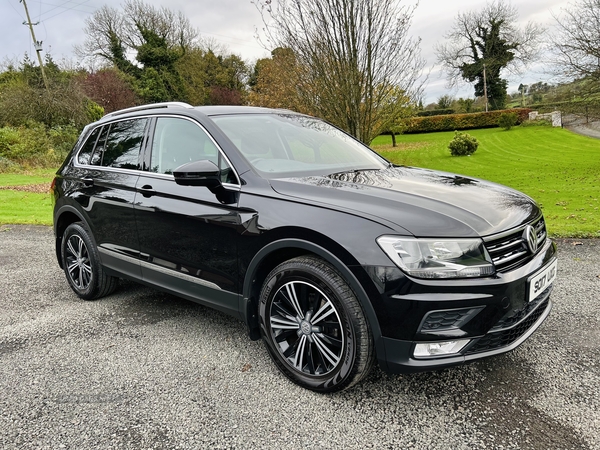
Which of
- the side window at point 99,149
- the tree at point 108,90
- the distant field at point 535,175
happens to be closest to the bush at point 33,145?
the distant field at point 535,175

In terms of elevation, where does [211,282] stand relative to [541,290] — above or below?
above

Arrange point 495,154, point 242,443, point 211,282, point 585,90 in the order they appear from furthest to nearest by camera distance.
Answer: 1. point 495,154
2. point 585,90
3. point 211,282
4. point 242,443

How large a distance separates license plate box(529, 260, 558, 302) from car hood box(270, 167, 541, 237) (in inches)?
12.6

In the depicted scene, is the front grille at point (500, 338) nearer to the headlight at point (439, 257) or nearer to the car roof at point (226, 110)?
the headlight at point (439, 257)

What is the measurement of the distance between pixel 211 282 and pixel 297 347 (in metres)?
0.79

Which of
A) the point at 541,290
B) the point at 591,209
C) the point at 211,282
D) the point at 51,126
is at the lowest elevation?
the point at 591,209

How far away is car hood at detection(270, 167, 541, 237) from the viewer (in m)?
2.27

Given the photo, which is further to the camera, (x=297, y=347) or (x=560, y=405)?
(x=297, y=347)

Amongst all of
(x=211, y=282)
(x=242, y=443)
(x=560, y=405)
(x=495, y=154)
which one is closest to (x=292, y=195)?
(x=211, y=282)

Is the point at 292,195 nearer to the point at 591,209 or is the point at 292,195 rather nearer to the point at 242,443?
the point at 242,443

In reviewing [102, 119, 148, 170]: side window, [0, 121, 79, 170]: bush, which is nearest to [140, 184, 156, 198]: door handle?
[102, 119, 148, 170]: side window

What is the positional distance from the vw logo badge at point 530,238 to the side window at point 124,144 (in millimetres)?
2982

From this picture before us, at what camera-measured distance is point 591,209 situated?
829 cm

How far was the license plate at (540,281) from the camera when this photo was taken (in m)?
2.41
